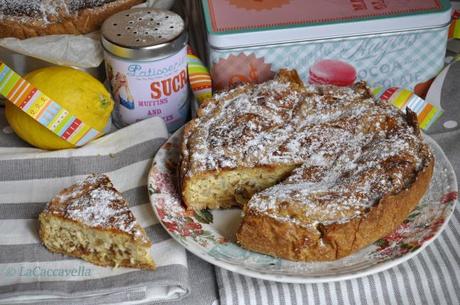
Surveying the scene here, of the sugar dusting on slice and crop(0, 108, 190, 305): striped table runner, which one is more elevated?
the sugar dusting on slice

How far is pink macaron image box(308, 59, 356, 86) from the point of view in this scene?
67.6 inches

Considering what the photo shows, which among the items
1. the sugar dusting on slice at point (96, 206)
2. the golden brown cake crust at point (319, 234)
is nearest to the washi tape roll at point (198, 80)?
the sugar dusting on slice at point (96, 206)

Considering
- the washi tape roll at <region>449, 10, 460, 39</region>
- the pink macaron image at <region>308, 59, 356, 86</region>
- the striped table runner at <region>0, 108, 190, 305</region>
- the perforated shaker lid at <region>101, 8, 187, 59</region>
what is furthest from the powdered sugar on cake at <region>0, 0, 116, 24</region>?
the washi tape roll at <region>449, 10, 460, 39</region>

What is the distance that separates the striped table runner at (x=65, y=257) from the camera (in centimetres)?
127

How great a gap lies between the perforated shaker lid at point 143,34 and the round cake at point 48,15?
98 millimetres

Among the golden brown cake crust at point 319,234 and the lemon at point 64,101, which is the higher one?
the golden brown cake crust at point 319,234

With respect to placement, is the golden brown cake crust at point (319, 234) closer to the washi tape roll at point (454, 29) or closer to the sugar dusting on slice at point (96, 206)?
the sugar dusting on slice at point (96, 206)

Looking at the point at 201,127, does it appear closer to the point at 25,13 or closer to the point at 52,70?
the point at 52,70

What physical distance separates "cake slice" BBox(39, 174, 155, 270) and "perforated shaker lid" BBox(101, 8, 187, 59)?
36cm

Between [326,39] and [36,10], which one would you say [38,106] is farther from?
[326,39]

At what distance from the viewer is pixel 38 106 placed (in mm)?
1544

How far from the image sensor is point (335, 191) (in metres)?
1.27

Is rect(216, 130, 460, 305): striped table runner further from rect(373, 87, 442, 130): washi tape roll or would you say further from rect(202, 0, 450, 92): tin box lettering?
rect(202, 0, 450, 92): tin box lettering

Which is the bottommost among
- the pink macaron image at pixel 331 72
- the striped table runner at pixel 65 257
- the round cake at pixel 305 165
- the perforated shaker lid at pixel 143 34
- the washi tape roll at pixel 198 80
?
the striped table runner at pixel 65 257
